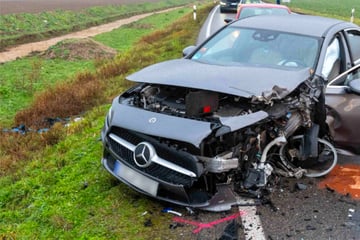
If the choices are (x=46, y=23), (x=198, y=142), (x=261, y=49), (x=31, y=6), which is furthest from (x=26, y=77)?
(x=31, y=6)

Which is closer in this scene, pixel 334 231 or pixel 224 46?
pixel 334 231

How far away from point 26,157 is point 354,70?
479 cm

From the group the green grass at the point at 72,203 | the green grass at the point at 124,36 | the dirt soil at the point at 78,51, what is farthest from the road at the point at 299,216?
the green grass at the point at 124,36

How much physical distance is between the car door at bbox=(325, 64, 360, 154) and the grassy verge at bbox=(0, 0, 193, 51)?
19189 mm

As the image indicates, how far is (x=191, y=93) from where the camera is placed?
4.13 metres

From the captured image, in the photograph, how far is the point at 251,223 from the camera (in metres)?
4.05

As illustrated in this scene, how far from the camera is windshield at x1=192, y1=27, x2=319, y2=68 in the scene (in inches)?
209

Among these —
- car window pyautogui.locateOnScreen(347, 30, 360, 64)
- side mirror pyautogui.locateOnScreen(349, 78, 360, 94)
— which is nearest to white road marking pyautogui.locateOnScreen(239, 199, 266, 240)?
side mirror pyautogui.locateOnScreen(349, 78, 360, 94)

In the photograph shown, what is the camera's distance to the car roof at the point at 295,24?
564 centimetres

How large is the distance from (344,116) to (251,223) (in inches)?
70.5

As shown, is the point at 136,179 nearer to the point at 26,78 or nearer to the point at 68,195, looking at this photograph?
the point at 68,195

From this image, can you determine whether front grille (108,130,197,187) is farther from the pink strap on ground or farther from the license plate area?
the pink strap on ground

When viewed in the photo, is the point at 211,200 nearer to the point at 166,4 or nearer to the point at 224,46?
the point at 224,46

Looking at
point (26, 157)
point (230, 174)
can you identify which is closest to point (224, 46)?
point (230, 174)
